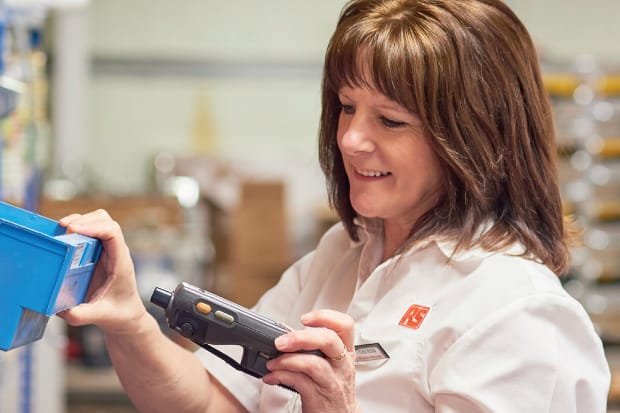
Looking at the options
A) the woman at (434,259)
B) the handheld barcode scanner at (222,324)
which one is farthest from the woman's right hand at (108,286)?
the handheld barcode scanner at (222,324)

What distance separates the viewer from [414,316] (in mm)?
1604

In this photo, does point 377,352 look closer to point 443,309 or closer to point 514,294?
point 443,309

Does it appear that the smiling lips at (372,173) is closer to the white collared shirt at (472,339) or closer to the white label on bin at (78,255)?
the white collared shirt at (472,339)

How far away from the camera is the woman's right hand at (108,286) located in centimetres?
141

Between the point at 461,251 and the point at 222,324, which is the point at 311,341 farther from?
the point at 461,251

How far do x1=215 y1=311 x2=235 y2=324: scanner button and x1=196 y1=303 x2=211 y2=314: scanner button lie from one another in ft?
0.04

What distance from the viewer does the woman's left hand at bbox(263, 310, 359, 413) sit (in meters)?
1.40

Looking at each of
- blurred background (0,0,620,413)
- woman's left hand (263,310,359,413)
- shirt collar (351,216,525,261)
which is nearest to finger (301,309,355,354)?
woman's left hand (263,310,359,413)

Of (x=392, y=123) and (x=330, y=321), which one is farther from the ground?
(x=392, y=123)

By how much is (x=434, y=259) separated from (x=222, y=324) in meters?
0.44

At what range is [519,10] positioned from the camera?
32.5 feet

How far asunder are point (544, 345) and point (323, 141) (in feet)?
2.03

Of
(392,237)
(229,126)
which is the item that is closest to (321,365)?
(392,237)

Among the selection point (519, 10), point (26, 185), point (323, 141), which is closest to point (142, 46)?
point (519, 10)
